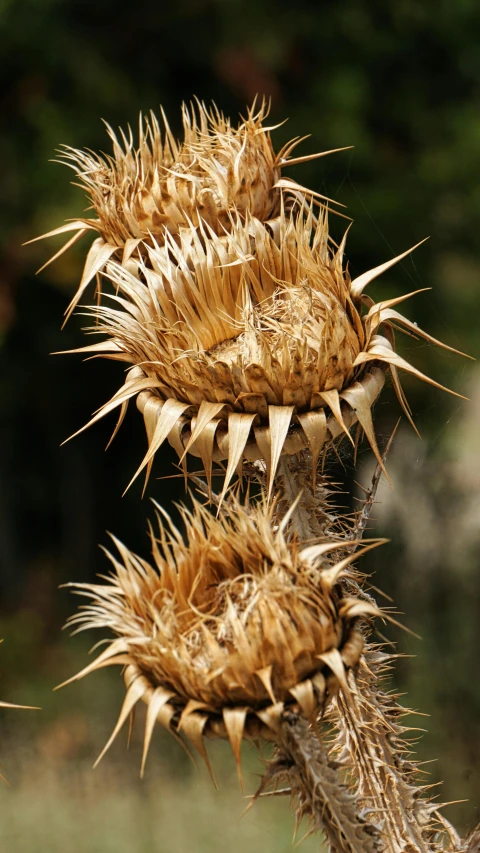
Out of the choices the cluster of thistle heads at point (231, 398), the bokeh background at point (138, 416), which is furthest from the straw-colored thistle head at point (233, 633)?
the bokeh background at point (138, 416)

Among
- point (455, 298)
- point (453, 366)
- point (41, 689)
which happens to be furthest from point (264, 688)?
point (41, 689)

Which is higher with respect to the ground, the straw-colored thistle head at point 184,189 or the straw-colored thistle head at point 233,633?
the straw-colored thistle head at point 184,189

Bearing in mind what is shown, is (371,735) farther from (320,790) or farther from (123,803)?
(123,803)

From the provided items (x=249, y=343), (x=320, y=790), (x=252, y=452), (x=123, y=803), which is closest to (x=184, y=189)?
(x=249, y=343)

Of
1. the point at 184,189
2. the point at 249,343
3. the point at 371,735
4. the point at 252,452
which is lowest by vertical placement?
the point at 371,735

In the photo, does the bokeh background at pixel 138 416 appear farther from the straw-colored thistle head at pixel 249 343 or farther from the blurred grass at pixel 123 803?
the straw-colored thistle head at pixel 249 343

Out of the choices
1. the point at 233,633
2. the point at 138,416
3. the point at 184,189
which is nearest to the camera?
the point at 233,633
